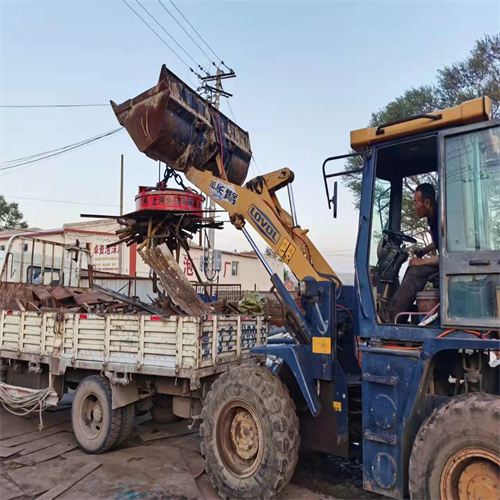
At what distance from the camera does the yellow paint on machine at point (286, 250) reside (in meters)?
4.20

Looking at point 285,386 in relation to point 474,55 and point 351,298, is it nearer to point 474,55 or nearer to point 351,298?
point 351,298

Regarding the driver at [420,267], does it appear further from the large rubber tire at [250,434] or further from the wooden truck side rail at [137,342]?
the wooden truck side rail at [137,342]

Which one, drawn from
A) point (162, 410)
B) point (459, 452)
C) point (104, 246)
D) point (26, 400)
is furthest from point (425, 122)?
point (104, 246)

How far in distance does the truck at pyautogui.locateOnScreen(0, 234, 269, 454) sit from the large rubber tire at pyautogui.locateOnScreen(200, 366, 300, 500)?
724 millimetres

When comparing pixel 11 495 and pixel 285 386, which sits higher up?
pixel 285 386

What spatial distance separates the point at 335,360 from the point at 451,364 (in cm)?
100

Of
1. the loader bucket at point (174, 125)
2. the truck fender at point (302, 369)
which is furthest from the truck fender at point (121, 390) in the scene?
the loader bucket at point (174, 125)

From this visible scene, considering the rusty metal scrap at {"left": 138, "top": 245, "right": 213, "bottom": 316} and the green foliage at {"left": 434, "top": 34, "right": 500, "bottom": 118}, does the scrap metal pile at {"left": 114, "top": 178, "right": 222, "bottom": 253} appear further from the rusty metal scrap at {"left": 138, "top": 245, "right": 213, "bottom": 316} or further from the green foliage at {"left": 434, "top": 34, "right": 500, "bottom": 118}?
the green foliage at {"left": 434, "top": 34, "right": 500, "bottom": 118}

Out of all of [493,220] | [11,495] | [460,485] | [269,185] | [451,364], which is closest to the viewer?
[460,485]

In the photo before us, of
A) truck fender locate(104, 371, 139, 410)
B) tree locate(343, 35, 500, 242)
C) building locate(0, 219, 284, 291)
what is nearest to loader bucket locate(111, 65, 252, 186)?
truck fender locate(104, 371, 139, 410)

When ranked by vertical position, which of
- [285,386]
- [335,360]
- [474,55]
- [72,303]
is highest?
[474,55]

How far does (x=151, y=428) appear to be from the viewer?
6.32m

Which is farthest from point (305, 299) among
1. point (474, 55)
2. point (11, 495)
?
point (474, 55)

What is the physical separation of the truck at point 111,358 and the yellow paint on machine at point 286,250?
119 centimetres
